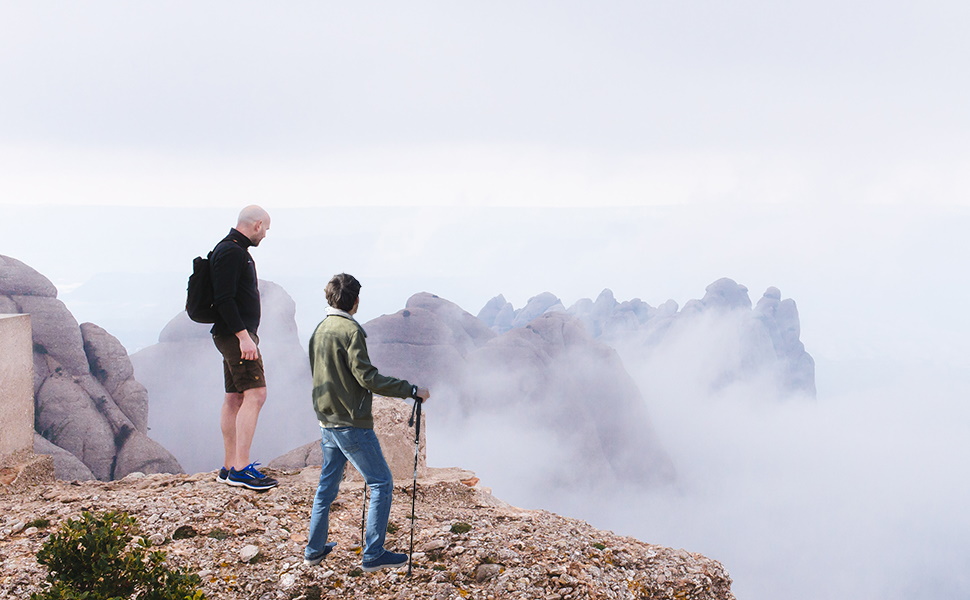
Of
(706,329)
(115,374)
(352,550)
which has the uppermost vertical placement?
(706,329)

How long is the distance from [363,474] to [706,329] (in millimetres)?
132891

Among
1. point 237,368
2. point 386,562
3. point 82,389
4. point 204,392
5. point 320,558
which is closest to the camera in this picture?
point 386,562

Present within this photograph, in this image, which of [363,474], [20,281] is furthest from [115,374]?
[363,474]

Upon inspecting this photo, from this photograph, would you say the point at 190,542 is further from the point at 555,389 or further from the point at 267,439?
the point at 555,389

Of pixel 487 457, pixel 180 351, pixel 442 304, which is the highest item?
pixel 442 304

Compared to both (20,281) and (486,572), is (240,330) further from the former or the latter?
(20,281)

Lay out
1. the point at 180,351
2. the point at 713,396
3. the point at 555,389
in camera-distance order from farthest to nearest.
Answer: the point at 713,396 < the point at 555,389 < the point at 180,351

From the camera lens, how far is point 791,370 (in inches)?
5566

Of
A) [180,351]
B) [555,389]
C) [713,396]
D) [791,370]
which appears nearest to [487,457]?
[555,389]

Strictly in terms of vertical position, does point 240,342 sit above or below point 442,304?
below

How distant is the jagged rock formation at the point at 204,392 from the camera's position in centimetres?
6081

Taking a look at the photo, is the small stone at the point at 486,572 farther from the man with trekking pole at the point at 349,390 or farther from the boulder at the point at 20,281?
the boulder at the point at 20,281

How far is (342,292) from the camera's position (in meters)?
5.61

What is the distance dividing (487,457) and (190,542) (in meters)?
75.1
